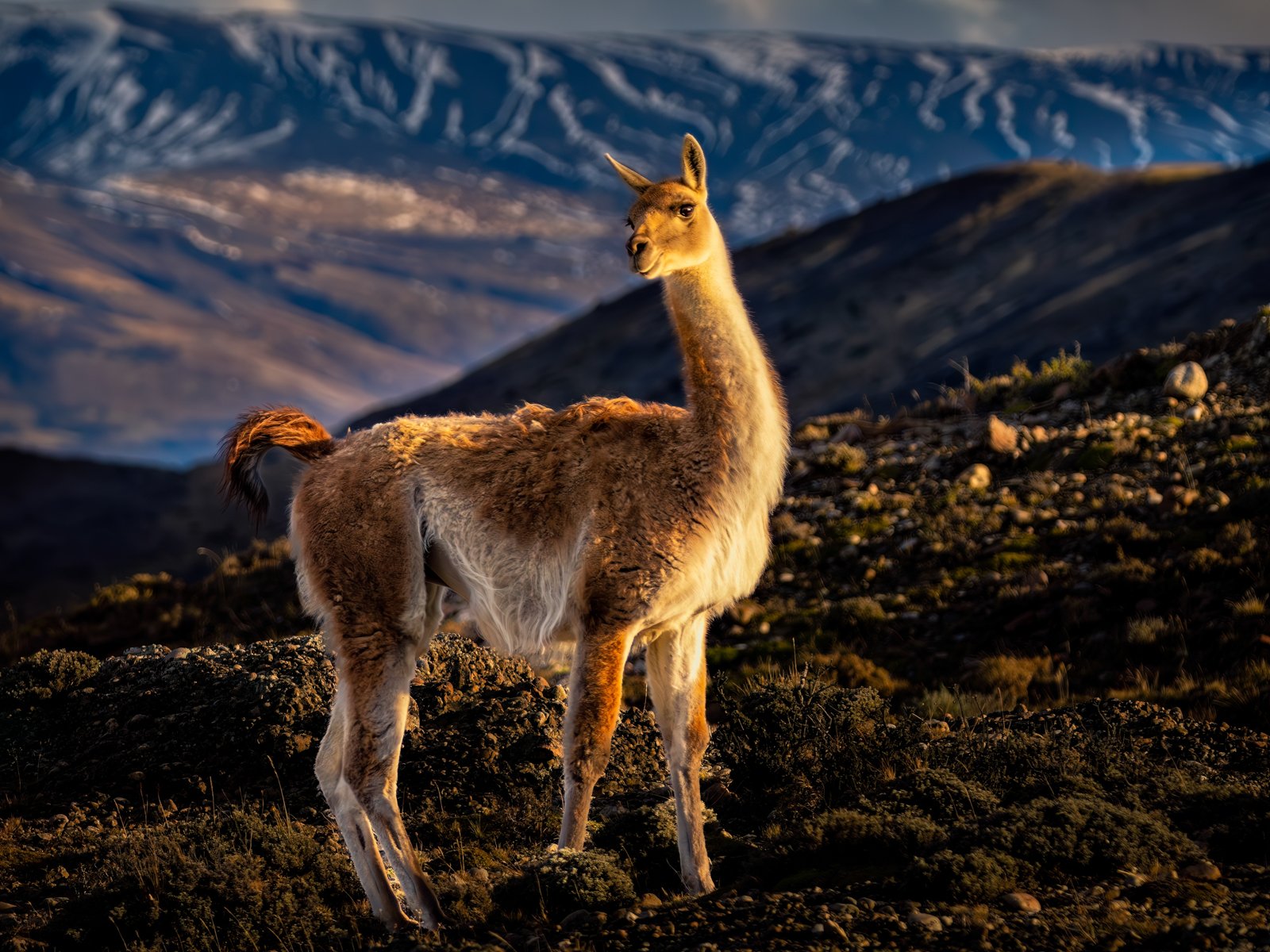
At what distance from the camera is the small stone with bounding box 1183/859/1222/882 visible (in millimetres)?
5941

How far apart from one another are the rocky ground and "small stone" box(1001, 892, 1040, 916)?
0.02 metres

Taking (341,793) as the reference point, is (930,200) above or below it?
above

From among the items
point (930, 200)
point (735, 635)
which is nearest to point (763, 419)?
point (735, 635)

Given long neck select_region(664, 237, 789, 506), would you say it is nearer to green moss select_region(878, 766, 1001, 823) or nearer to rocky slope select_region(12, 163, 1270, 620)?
green moss select_region(878, 766, 1001, 823)

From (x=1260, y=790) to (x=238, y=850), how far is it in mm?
5549

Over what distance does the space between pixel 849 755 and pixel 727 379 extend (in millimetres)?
2745

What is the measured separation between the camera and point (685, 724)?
6562mm

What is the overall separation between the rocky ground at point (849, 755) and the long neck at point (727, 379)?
6.52 ft

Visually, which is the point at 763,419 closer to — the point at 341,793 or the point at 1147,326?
the point at 341,793

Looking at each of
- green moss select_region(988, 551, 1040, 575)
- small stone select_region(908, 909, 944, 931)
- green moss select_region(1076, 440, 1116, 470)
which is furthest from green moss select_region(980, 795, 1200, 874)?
green moss select_region(1076, 440, 1116, 470)

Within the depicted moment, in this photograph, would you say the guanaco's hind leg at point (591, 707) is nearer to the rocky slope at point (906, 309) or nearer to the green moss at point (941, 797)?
Result: the green moss at point (941, 797)

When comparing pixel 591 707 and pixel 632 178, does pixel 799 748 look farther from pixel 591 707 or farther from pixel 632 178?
pixel 632 178

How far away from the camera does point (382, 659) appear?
21.3ft

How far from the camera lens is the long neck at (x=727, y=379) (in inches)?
261
